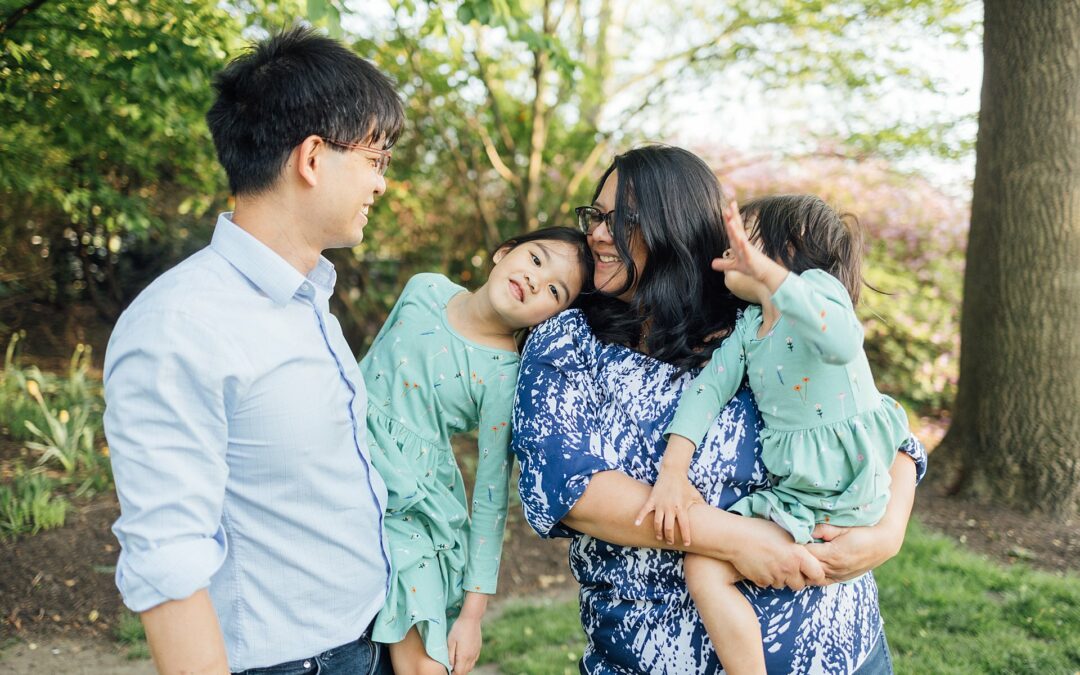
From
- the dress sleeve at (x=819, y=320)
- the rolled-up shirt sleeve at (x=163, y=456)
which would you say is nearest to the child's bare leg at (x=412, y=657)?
the rolled-up shirt sleeve at (x=163, y=456)

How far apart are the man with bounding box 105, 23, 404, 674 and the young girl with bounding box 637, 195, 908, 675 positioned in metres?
0.64

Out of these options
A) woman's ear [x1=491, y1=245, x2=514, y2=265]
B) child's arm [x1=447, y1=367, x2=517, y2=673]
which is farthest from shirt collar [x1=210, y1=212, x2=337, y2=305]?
woman's ear [x1=491, y1=245, x2=514, y2=265]

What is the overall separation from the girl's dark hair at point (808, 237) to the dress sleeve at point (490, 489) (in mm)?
724

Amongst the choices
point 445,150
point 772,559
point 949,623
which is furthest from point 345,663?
point 445,150

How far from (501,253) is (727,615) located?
115 cm

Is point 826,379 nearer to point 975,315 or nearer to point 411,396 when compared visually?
point 411,396

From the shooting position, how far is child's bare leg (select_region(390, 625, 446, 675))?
1833mm

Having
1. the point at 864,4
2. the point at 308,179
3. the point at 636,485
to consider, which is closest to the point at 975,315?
the point at 864,4

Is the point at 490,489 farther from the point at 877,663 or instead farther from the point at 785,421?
the point at 877,663

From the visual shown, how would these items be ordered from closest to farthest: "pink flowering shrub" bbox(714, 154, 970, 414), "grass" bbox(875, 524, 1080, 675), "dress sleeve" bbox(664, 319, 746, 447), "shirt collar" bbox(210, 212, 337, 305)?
"shirt collar" bbox(210, 212, 337, 305), "dress sleeve" bbox(664, 319, 746, 447), "grass" bbox(875, 524, 1080, 675), "pink flowering shrub" bbox(714, 154, 970, 414)

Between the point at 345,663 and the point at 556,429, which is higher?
the point at 556,429

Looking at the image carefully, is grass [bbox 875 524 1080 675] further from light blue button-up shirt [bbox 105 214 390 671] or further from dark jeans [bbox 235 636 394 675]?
light blue button-up shirt [bbox 105 214 390 671]

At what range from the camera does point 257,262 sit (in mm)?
1456

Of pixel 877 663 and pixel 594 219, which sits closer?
pixel 877 663
